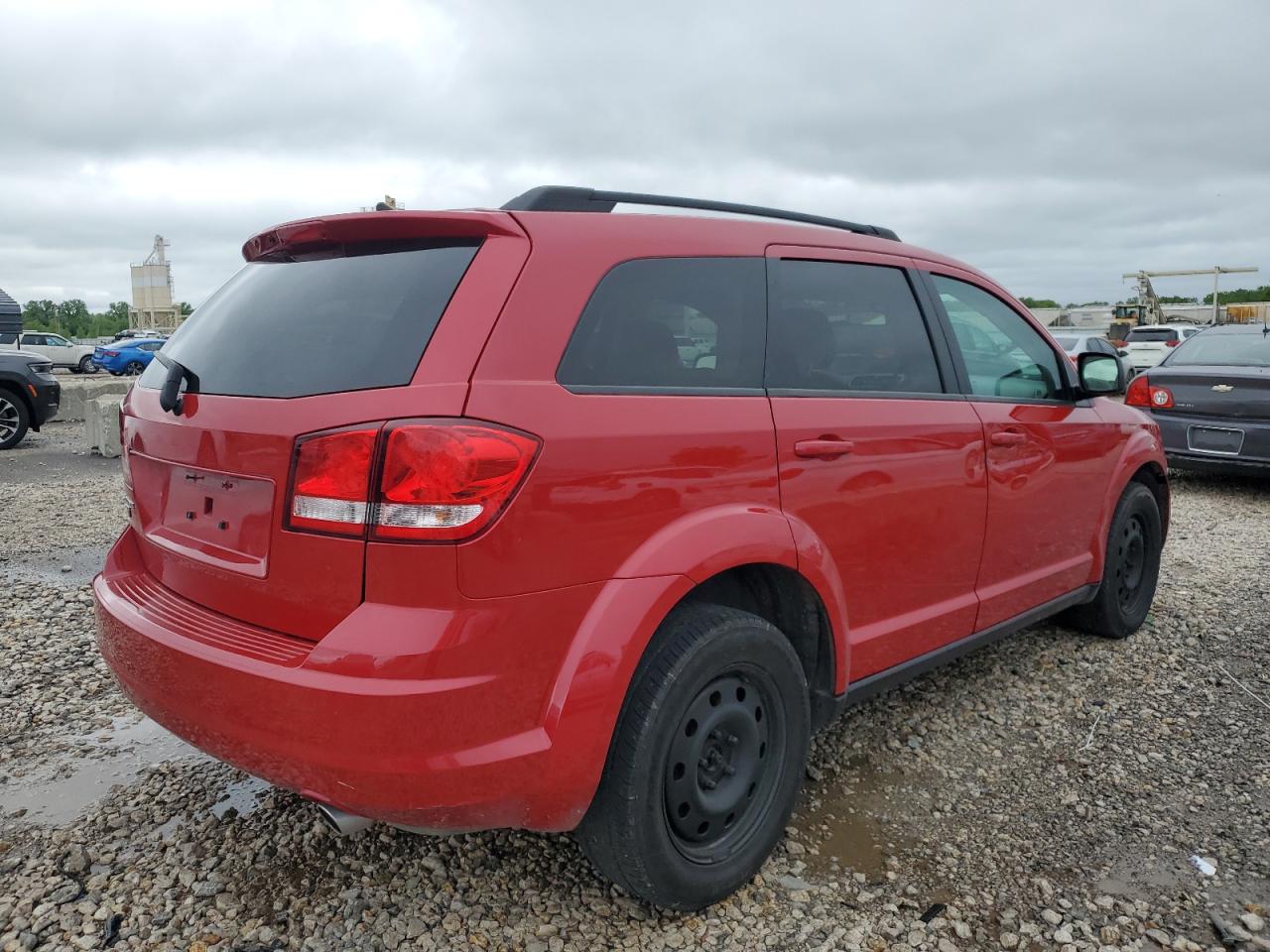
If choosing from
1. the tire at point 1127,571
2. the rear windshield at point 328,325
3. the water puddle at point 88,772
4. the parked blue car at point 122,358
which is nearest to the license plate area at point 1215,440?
the tire at point 1127,571

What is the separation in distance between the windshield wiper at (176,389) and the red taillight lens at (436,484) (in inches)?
30.0

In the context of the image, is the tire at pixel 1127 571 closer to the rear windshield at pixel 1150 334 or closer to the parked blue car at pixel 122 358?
Result: the rear windshield at pixel 1150 334

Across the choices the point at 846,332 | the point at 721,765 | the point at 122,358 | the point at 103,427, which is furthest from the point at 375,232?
the point at 122,358

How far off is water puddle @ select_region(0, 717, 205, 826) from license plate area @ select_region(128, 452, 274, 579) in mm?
914

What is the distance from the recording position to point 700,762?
7.64 feet

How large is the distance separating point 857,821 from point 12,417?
12.0 meters

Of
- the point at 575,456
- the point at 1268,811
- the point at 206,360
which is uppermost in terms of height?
the point at 206,360

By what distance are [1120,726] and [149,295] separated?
94.4m

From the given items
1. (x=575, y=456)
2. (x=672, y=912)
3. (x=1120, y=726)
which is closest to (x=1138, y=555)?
(x=1120, y=726)

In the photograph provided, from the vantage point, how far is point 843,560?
2.66 meters

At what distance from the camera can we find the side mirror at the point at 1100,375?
12.6 ft

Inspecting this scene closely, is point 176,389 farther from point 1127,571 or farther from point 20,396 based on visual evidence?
point 20,396

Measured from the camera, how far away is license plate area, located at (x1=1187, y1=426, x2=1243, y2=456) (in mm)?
7633

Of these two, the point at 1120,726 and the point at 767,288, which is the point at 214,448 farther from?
the point at 1120,726
